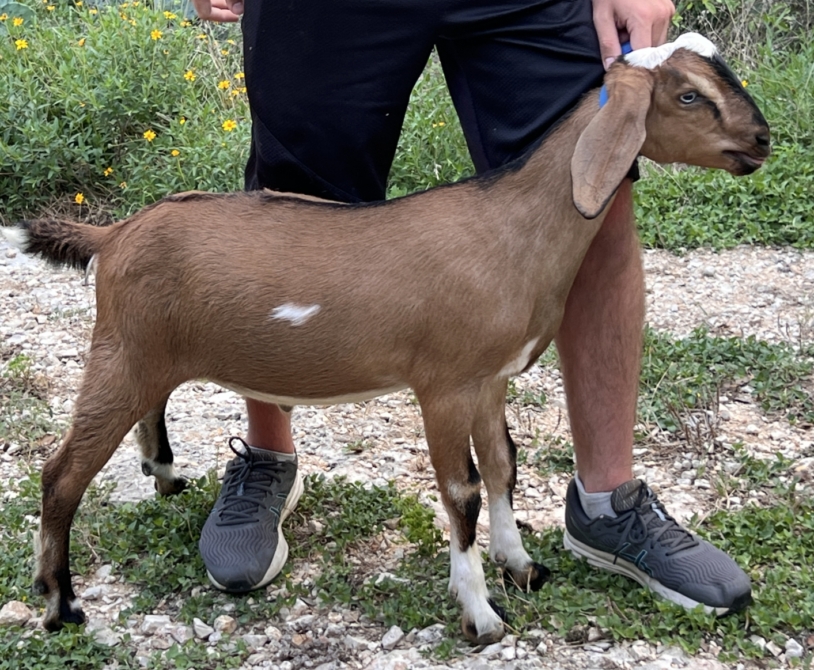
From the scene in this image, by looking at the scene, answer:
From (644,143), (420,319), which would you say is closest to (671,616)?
(420,319)

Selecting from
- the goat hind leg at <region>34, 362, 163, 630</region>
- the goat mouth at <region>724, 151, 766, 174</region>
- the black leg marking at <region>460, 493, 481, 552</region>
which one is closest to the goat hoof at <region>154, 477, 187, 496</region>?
the goat hind leg at <region>34, 362, 163, 630</region>

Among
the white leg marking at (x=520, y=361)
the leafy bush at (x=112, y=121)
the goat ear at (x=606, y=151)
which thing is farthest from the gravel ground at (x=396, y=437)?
the goat ear at (x=606, y=151)

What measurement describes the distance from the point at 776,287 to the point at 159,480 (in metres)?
3.29

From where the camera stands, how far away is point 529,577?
10.3 ft

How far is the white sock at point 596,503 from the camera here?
324 centimetres

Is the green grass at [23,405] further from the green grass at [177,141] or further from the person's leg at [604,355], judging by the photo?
the person's leg at [604,355]

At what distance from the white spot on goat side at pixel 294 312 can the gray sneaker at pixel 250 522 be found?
81cm

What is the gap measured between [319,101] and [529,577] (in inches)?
59.9

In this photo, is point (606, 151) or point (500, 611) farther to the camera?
point (500, 611)

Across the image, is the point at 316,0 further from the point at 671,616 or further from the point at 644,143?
the point at 671,616

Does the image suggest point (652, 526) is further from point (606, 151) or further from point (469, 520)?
point (606, 151)

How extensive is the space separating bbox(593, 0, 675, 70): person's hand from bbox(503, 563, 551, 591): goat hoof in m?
1.47

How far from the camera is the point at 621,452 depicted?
3.28m

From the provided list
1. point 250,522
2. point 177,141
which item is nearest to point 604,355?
Result: point 250,522
